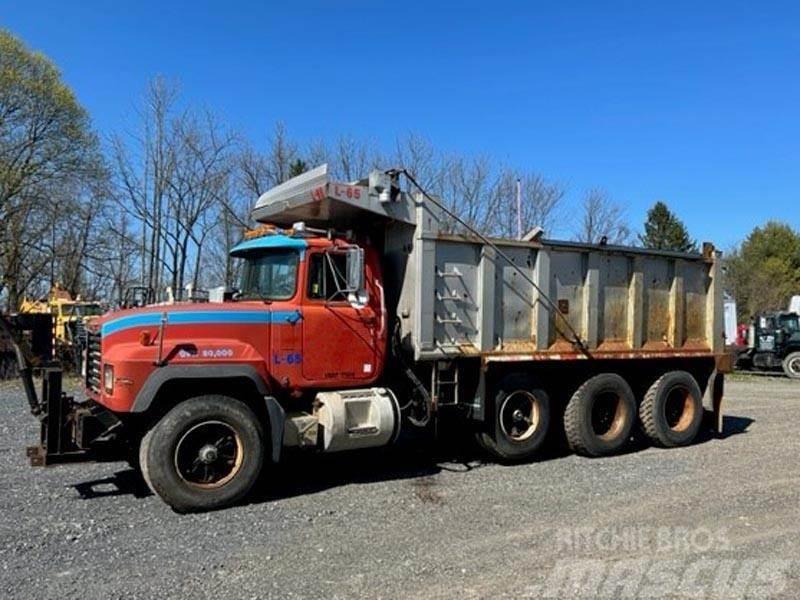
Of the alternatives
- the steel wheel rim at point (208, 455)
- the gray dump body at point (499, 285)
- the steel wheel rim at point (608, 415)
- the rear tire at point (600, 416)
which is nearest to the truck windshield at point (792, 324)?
the gray dump body at point (499, 285)

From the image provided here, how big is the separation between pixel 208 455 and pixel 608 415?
5440 millimetres

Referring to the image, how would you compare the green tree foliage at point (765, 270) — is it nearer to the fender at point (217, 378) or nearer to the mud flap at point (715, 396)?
the mud flap at point (715, 396)

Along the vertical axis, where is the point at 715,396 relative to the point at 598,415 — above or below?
above

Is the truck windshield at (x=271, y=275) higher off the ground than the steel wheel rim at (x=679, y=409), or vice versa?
the truck windshield at (x=271, y=275)

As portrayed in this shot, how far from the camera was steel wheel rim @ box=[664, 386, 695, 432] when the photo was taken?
1034cm

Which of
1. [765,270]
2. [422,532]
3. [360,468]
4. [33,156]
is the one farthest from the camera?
[765,270]

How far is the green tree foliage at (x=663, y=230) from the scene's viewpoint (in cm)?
4834

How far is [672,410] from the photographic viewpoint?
1041 cm

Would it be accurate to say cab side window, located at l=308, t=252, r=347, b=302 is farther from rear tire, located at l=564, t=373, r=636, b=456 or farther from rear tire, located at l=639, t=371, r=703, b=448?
rear tire, located at l=639, t=371, r=703, b=448

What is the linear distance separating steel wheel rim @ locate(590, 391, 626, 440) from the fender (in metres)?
4.42

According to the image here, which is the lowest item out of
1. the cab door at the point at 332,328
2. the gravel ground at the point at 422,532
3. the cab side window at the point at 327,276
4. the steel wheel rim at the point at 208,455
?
the gravel ground at the point at 422,532

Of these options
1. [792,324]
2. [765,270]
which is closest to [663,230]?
[765,270]

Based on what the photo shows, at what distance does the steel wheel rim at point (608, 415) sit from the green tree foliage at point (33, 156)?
2657 cm

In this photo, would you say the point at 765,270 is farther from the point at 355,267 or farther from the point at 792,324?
the point at 355,267
